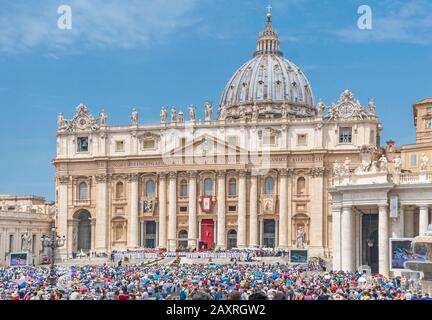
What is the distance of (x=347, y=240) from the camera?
43.1 metres

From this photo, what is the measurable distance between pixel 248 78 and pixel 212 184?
4033cm

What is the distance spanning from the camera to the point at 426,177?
40.2m

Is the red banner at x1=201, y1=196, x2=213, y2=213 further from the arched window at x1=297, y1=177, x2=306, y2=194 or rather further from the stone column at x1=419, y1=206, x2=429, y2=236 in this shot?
the stone column at x1=419, y1=206, x2=429, y2=236

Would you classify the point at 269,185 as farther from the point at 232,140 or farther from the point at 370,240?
the point at 370,240

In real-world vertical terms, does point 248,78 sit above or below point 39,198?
above

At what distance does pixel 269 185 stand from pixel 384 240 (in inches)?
1686

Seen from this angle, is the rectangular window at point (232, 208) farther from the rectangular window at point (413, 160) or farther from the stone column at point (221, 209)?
the rectangular window at point (413, 160)

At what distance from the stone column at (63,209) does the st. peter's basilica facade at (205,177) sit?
12 cm

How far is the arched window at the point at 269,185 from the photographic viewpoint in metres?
83.4

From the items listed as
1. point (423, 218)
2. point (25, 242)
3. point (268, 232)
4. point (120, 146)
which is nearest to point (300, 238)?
point (268, 232)

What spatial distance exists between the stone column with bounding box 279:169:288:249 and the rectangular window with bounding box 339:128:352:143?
696 cm
